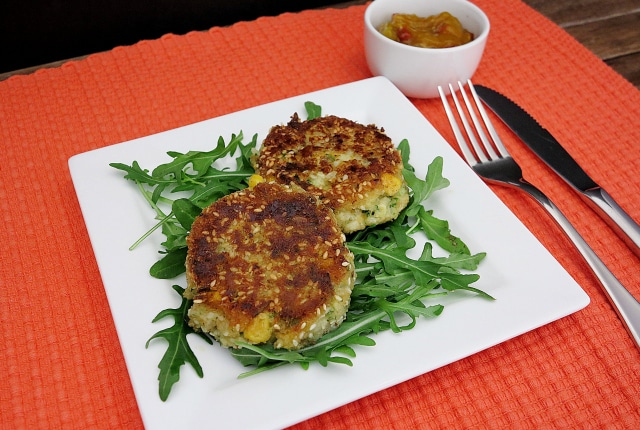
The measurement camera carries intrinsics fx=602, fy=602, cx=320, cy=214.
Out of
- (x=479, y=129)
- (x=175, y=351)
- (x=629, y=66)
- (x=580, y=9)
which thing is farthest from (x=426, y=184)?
(x=580, y=9)

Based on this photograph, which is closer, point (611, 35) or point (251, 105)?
point (251, 105)

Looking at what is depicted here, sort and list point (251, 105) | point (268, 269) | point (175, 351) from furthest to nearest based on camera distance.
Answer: point (251, 105) < point (268, 269) < point (175, 351)

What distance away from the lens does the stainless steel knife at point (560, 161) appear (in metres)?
2.35

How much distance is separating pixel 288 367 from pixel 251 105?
162cm

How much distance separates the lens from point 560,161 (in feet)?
8.68

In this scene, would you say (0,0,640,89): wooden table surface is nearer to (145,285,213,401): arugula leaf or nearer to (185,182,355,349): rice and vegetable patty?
(185,182,355,349): rice and vegetable patty

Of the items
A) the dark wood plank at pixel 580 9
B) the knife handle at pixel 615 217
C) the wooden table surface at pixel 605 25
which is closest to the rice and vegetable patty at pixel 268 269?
the knife handle at pixel 615 217

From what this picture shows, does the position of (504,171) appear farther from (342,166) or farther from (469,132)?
(342,166)

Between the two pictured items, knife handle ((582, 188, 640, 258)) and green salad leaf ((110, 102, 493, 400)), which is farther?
knife handle ((582, 188, 640, 258))

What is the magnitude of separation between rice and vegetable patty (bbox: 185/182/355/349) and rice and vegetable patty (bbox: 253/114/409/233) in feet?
0.36

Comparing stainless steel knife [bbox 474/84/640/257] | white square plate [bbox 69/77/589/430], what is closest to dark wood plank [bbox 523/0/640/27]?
stainless steel knife [bbox 474/84/640/257]

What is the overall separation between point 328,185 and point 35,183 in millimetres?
1247

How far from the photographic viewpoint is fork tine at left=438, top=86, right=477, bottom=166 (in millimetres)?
2653

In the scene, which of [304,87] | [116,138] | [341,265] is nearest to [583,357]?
[341,265]
